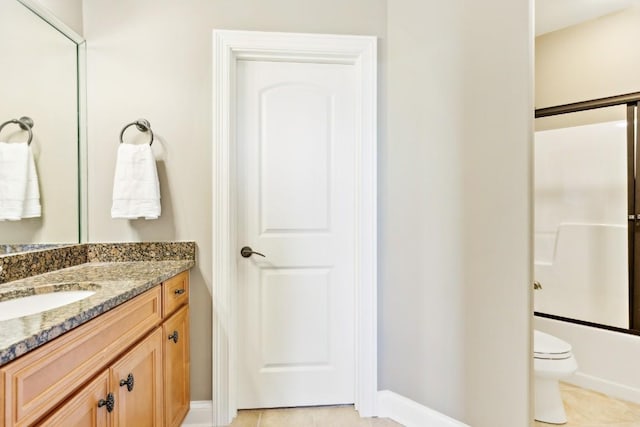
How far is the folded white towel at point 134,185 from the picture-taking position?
5.53ft

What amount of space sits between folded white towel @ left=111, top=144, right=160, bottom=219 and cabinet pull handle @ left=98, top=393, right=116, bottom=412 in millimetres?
875

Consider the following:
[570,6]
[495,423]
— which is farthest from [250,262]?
[570,6]

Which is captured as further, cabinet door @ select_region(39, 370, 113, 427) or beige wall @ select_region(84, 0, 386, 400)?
beige wall @ select_region(84, 0, 386, 400)

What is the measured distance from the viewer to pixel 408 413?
185cm

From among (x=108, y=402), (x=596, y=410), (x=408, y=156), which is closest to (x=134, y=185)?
(x=108, y=402)

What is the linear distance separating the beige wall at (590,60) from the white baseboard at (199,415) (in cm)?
303

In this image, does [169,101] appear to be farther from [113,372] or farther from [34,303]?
[113,372]

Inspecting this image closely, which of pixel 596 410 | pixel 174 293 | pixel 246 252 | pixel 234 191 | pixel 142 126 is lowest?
pixel 596 410

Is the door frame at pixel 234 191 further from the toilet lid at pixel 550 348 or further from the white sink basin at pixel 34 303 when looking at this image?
the toilet lid at pixel 550 348

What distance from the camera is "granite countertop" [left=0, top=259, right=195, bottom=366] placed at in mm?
732

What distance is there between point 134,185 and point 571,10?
2854 millimetres

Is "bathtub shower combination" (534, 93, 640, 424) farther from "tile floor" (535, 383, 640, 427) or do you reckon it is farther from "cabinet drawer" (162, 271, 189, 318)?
"cabinet drawer" (162, 271, 189, 318)

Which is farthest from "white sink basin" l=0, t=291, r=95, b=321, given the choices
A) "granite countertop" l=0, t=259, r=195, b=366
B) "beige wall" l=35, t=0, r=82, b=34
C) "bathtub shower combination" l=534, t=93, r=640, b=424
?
"bathtub shower combination" l=534, t=93, r=640, b=424

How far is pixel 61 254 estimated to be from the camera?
1.59 metres
